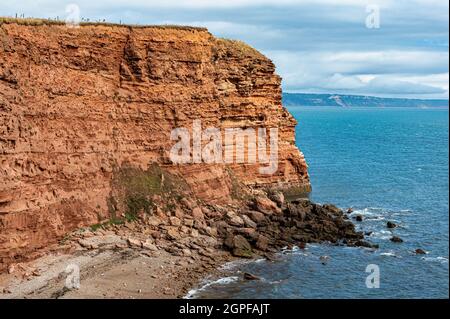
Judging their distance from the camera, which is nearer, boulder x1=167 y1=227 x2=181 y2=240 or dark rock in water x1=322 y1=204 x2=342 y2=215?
boulder x1=167 y1=227 x2=181 y2=240

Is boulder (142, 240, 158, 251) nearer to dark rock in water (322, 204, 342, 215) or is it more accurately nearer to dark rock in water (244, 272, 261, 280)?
dark rock in water (244, 272, 261, 280)

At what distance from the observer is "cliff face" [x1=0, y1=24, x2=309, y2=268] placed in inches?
1521

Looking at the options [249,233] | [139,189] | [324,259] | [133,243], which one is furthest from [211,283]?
[139,189]

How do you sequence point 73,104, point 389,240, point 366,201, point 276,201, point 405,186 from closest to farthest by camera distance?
point 73,104, point 389,240, point 276,201, point 366,201, point 405,186

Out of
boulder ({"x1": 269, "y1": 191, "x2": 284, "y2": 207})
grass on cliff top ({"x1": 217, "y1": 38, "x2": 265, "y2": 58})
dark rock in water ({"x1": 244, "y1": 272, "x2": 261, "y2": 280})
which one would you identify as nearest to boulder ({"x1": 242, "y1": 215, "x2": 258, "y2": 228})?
boulder ({"x1": 269, "y1": 191, "x2": 284, "y2": 207})

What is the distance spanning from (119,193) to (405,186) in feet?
162

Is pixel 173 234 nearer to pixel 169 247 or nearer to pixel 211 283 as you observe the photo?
pixel 169 247

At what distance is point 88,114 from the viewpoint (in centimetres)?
4600

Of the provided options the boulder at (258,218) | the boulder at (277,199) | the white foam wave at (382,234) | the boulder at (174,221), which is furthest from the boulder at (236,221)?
the white foam wave at (382,234)

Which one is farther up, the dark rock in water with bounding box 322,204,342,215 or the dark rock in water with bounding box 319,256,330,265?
the dark rock in water with bounding box 322,204,342,215

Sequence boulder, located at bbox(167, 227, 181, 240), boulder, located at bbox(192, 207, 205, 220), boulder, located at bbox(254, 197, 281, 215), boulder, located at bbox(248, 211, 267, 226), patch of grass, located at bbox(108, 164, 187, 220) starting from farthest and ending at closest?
Result: 1. boulder, located at bbox(254, 197, 281, 215)
2. boulder, located at bbox(248, 211, 267, 226)
3. boulder, located at bbox(192, 207, 205, 220)
4. patch of grass, located at bbox(108, 164, 187, 220)
5. boulder, located at bbox(167, 227, 181, 240)
